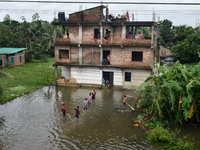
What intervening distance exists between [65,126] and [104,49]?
13731 mm

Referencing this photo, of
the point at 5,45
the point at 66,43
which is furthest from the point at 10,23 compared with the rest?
the point at 66,43

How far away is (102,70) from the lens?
2958 centimetres

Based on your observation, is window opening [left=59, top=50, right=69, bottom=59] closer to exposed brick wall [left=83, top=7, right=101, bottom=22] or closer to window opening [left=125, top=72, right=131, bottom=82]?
exposed brick wall [left=83, top=7, right=101, bottom=22]

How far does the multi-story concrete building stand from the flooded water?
14.3 feet

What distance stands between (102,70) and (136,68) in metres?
4.04

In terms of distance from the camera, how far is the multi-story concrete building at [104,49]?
27922mm

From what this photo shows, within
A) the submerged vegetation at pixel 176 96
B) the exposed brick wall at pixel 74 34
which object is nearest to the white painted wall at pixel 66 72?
the exposed brick wall at pixel 74 34

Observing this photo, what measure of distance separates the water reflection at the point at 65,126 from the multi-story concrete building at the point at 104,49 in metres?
4.39

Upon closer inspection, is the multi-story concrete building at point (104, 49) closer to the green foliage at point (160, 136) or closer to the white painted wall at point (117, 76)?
the white painted wall at point (117, 76)

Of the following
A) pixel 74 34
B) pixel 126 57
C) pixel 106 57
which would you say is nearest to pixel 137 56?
pixel 126 57

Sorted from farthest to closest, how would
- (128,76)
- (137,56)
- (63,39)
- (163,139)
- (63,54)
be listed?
(63,54) → (137,56) → (63,39) → (128,76) → (163,139)

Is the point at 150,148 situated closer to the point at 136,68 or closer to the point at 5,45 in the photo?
the point at 136,68

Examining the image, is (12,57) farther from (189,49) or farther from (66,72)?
(189,49)

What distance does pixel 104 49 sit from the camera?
2920cm
